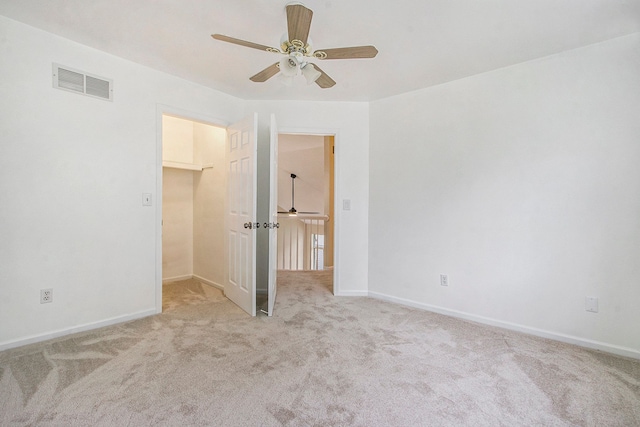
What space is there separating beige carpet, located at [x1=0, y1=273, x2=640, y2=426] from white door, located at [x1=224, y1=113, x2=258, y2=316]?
433mm

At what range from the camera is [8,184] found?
2172mm

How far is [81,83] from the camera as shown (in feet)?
8.19

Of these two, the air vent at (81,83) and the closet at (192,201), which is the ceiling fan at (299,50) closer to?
the air vent at (81,83)

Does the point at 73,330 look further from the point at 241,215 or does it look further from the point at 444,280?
the point at 444,280

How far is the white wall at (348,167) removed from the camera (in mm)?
3668

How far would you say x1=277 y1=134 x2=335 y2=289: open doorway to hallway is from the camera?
561 cm

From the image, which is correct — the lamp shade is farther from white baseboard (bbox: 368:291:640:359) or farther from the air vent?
white baseboard (bbox: 368:291:640:359)

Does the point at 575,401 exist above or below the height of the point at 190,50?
below

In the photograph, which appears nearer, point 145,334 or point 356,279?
point 145,334

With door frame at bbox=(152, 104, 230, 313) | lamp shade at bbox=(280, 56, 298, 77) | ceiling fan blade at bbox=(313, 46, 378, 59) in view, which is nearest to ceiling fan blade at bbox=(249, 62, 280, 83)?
lamp shade at bbox=(280, 56, 298, 77)

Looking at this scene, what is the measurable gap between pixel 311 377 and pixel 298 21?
2.16 m

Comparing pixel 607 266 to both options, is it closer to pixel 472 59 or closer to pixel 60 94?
pixel 472 59

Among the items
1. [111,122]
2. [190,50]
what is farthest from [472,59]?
[111,122]

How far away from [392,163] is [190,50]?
92.7 inches
